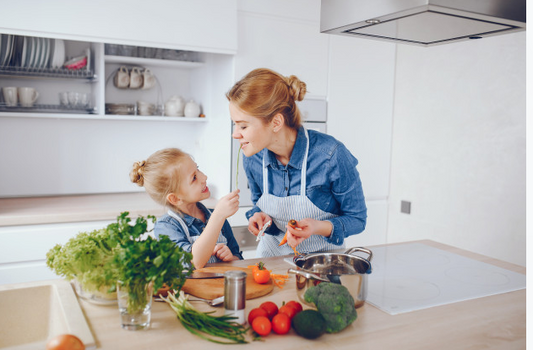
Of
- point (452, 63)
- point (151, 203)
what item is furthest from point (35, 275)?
point (452, 63)

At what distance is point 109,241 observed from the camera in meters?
1.02

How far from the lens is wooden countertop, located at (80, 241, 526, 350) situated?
0.97 metres

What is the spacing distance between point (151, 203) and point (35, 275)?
2.37 feet

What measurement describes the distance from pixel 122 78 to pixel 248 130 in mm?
1587

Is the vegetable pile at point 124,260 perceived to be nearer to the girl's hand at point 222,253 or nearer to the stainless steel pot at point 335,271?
the stainless steel pot at point 335,271

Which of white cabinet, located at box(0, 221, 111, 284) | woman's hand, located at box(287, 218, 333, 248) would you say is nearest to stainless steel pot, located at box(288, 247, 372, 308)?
woman's hand, located at box(287, 218, 333, 248)

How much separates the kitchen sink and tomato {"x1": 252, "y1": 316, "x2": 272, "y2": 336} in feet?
1.41

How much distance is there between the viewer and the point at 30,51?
263cm

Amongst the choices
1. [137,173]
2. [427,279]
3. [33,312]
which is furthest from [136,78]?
[427,279]

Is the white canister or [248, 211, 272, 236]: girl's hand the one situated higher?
the white canister

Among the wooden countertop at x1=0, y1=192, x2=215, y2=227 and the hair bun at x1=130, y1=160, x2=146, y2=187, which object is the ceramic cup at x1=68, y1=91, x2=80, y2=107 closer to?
the wooden countertop at x1=0, y1=192, x2=215, y2=227

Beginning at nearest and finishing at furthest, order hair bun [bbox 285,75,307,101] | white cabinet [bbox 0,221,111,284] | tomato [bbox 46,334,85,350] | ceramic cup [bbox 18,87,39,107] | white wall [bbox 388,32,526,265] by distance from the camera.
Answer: tomato [bbox 46,334,85,350]
hair bun [bbox 285,75,307,101]
white cabinet [bbox 0,221,111,284]
white wall [bbox 388,32,526,265]
ceramic cup [bbox 18,87,39,107]

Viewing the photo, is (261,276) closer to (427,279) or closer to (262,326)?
(262,326)

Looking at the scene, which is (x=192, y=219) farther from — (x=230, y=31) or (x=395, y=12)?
(x=230, y=31)
